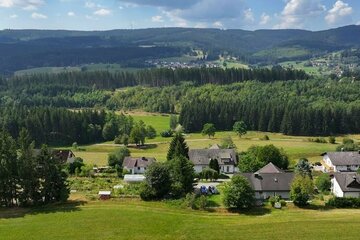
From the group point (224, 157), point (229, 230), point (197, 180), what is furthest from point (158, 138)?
point (229, 230)

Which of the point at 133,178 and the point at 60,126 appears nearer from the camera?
the point at 133,178

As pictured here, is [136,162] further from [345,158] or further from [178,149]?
[345,158]

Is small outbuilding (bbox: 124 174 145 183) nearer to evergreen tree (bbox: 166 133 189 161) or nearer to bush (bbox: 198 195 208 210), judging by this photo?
evergreen tree (bbox: 166 133 189 161)

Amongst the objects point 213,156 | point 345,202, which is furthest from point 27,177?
point 345,202

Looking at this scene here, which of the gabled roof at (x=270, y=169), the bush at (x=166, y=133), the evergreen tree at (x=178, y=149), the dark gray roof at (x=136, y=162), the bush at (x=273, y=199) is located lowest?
the bush at (x=166, y=133)

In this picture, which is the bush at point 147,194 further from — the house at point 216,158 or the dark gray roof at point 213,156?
the dark gray roof at point 213,156

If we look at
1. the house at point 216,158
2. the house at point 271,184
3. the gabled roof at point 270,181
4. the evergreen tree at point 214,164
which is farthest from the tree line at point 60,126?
the house at point 271,184

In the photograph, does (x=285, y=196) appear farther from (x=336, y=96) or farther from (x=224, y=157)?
(x=336, y=96)
